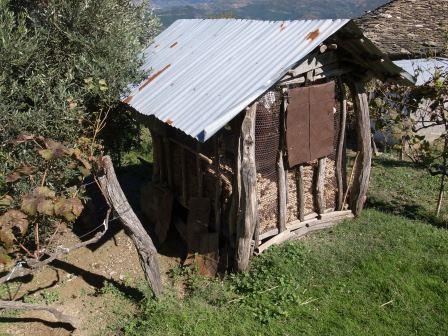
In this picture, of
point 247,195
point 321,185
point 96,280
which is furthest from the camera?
point 321,185

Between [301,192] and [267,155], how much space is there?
1.11 meters

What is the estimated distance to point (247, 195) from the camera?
6.26 m

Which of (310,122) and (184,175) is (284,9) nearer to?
(184,175)

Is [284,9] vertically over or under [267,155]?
under

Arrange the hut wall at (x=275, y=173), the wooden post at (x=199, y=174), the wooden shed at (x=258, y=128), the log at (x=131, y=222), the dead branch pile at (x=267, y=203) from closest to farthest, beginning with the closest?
the log at (x=131, y=222) < the wooden shed at (x=258, y=128) < the hut wall at (x=275, y=173) < the dead branch pile at (x=267, y=203) < the wooden post at (x=199, y=174)

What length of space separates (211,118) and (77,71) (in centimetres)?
326

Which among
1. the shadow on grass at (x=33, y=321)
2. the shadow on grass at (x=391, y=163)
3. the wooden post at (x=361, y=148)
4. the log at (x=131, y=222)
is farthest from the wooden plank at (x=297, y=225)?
the shadow on grass at (x=391, y=163)

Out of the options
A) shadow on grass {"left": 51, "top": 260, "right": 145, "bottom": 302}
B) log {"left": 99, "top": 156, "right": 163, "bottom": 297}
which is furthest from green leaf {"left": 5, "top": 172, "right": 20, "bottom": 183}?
shadow on grass {"left": 51, "top": 260, "right": 145, "bottom": 302}

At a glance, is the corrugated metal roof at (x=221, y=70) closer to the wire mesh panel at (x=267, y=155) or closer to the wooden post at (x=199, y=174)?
the wire mesh panel at (x=267, y=155)

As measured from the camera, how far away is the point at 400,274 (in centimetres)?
636

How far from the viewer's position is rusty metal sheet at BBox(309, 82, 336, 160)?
22.4ft

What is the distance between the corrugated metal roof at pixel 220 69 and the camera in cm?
537

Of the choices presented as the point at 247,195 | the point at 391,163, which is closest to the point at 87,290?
the point at 247,195

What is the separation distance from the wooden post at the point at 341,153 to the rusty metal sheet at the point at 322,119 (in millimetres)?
289
